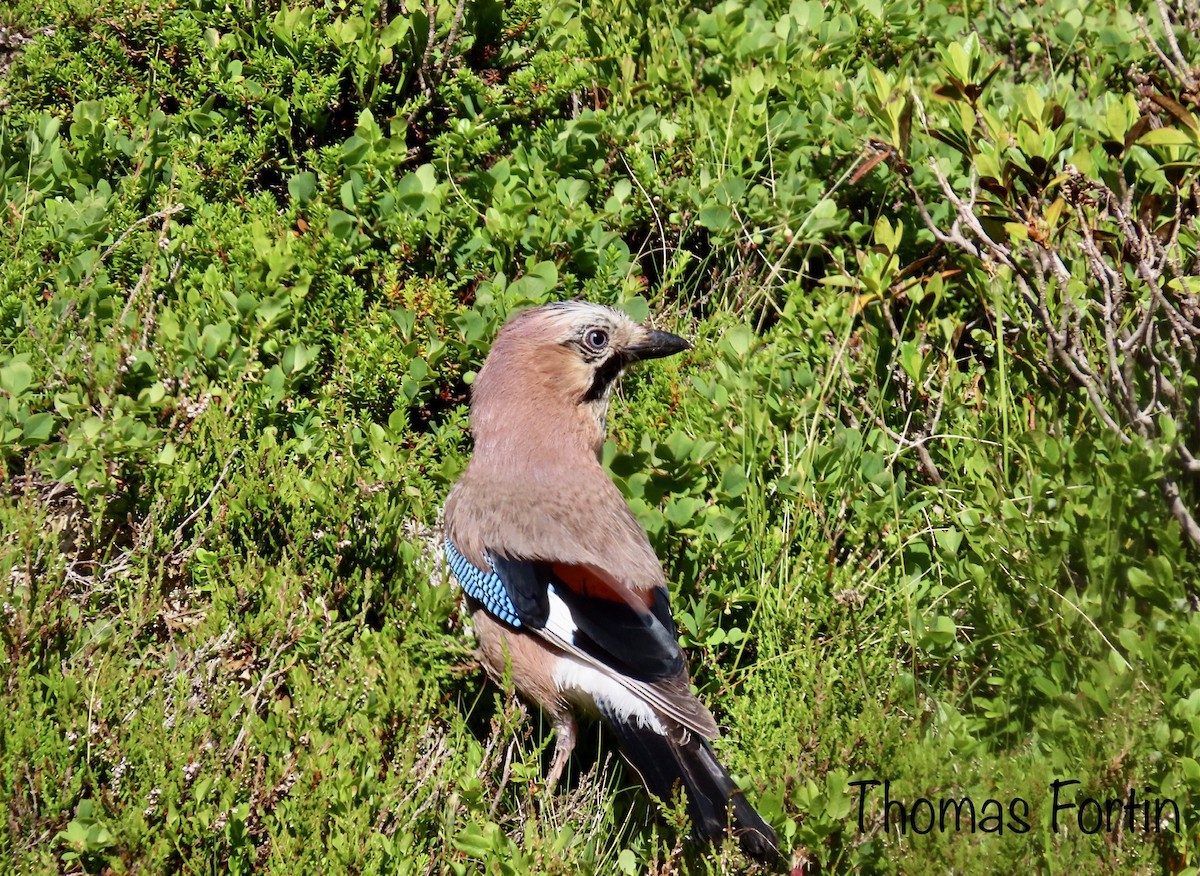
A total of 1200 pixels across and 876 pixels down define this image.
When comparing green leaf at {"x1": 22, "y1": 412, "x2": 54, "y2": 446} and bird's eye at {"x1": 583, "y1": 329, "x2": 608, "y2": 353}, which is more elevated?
green leaf at {"x1": 22, "y1": 412, "x2": 54, "y2": 446}

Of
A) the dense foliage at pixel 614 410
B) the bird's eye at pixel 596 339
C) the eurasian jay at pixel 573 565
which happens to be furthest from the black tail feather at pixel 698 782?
the bird's eye at pixel 596 339

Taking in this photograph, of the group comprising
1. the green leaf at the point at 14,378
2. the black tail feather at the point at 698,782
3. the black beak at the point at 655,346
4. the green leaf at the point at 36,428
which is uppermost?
the green leaf at the point at 14,378

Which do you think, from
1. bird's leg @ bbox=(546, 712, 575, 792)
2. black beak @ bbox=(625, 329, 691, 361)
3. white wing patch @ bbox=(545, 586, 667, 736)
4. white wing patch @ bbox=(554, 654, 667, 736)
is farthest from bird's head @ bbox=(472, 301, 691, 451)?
bird's leg @ bbox=(546, 712, 575, 792)

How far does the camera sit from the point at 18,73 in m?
5.48

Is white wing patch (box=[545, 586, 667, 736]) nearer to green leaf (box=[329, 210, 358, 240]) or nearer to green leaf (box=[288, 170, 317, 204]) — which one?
green leaf (box=[329, 210, 358, 240])

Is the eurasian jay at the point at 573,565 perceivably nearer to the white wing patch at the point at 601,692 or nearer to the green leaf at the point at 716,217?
the white wing patch at the point at 601,692

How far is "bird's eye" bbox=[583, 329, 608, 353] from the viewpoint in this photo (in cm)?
465

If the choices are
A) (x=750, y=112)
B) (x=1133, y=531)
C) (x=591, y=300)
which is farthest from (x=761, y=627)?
(x=750, y=112)

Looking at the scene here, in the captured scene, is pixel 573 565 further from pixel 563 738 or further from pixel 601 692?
pixel 563 738

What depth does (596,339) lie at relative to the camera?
15.3 feet

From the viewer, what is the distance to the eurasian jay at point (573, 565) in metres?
3.74

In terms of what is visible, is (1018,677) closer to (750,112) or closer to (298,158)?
(750,112)

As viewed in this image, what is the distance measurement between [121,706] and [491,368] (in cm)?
170

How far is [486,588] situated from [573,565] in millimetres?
304
